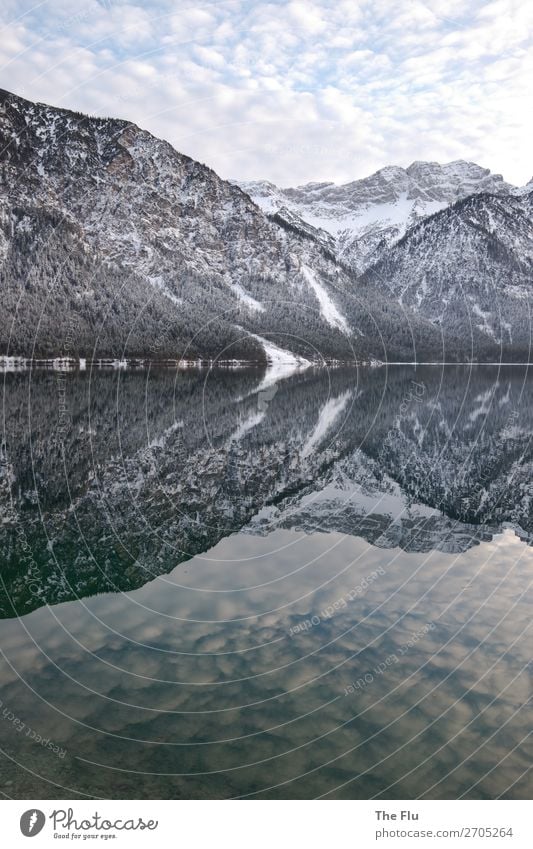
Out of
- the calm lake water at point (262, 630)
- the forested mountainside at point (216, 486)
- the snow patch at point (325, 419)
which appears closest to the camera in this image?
the calm lake water at point (262, 630)

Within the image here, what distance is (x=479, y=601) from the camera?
18609mm

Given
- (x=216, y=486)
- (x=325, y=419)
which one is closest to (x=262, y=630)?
(x=216, y=486)

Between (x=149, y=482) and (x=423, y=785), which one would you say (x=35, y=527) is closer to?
(x=149, y=482)

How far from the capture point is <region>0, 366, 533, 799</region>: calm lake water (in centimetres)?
1101

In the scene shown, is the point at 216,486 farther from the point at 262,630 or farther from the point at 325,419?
the point at 325,419

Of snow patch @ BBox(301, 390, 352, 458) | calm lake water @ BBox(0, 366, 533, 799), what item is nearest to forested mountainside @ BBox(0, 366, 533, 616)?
calm lake water @ BBox(0, 366, 533, 799)

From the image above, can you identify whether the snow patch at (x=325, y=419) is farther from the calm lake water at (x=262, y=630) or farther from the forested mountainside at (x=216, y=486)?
the calm lake water at (x=262, y=630)

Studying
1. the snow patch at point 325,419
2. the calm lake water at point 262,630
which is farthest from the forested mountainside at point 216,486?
the snow patch at point 325,419

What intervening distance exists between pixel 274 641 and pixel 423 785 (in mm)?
5867

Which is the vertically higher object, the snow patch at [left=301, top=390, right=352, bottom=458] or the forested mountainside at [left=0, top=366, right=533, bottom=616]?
the snow patch at [left=301, top=390, right=352, bottom=458]

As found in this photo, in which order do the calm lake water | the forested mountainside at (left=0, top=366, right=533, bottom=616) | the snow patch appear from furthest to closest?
the snow patch
the forested mountainside at (left=0, top=366, right=533, bottom=616)
the calm lake water

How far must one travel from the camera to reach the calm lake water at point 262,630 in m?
11.0

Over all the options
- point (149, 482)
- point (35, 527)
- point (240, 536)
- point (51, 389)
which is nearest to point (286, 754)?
point (240, 536)

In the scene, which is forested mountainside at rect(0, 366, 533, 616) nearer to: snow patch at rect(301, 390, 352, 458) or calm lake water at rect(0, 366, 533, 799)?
calm lake water at rect(0, 366, 533, 799)
